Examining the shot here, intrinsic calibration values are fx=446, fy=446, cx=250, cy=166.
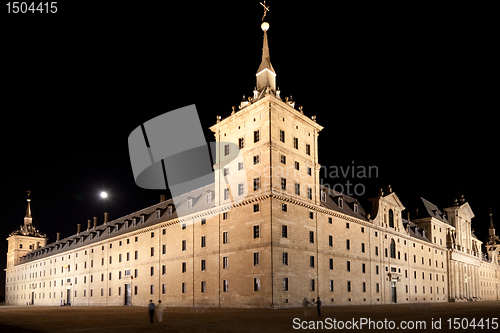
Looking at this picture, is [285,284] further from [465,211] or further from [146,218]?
[465,211]

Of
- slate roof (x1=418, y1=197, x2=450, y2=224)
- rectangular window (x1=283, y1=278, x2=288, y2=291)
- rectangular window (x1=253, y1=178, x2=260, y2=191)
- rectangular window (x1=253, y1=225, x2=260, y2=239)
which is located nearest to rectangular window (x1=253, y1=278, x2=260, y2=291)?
rectangular window (x1=283, y1=278, x2=288, y2=291)

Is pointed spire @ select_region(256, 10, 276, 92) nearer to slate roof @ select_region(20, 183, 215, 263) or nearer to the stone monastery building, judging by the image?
the stone monastery building

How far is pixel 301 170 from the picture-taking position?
2013 inches

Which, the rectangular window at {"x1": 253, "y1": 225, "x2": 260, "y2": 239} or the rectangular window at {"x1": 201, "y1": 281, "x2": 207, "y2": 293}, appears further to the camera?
the rectangular window at {"x1": 201, "y1": 281, "x2": 207, "y2": 293}

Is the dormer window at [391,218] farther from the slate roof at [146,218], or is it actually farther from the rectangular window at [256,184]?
the rectangular window at [256,184]

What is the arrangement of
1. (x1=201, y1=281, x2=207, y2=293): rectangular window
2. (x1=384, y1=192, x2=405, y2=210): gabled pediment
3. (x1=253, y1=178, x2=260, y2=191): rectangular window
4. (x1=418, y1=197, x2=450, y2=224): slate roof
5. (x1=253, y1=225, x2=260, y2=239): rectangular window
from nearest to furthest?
(x1=253, y1=225, x2=260, y2=239): rectangular window → (x1=253, y1=178, x2=260, y2=191): rectangular window → (x1=201, y1=281, x2=207, y2=293): rectangular window → (x1=384, y1=192, x2=405, y2=210): gabled pediment → (x1=418, y1=197, x2=450, y2=224): slate roof

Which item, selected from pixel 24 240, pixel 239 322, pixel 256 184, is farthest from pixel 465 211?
pixel 24 240

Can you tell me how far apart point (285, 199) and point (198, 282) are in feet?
49.0

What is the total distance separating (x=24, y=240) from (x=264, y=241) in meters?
101

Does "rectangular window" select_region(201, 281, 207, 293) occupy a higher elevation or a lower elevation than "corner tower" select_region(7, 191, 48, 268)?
lower

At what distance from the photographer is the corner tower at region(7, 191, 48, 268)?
121m

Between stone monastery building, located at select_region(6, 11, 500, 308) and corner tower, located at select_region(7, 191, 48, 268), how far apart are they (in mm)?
51375

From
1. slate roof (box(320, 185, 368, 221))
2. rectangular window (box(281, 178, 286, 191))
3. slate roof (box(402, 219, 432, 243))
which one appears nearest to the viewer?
rectangular window (box(281, 178, 286, 191))

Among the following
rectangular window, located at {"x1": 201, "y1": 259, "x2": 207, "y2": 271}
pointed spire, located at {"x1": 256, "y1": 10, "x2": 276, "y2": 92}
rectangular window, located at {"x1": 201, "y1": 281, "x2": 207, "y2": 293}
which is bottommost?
rectangular window, located at {"x1": 201, "y1": 281, "x2": 207, "y2": 293}
